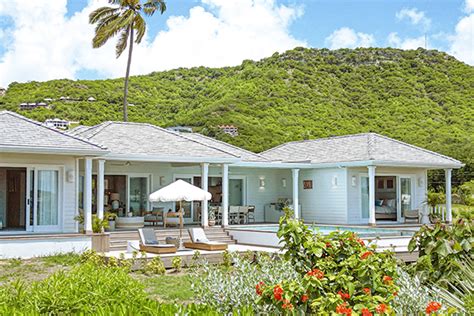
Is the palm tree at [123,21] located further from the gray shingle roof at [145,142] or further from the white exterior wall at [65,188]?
the white exterior wall at [65,188]

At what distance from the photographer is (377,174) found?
25344 millimetres

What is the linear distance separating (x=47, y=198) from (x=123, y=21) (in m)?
16.9

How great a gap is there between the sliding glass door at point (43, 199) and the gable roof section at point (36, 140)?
1046 millimetres

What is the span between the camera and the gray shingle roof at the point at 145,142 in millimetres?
20578

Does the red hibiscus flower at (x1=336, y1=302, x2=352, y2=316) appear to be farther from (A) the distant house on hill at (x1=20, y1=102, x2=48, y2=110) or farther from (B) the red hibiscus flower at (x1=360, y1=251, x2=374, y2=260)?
(A) the distant house on hill at (x1=20, y1=102, x2=48, y2=110)

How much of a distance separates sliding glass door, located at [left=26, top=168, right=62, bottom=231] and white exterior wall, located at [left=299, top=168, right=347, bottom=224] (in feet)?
37.6

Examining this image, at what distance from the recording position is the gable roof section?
16923 millimetres

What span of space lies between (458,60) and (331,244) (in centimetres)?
4711

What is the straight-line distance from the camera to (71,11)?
1780 inches

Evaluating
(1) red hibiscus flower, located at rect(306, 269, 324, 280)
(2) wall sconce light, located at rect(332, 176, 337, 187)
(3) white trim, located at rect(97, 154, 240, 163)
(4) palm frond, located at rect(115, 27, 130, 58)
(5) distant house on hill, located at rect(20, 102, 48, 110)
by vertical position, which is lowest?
(1) red hibiscus flower, located at rect(306, 269, 324, 280)

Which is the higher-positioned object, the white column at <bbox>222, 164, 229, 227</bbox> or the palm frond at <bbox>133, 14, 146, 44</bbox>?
the palm frond at <bbox>133, 14, 146, 44</bbox>

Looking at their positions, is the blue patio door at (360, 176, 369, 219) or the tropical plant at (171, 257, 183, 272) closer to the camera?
the tropical plant at (171, 257, 183, 272)

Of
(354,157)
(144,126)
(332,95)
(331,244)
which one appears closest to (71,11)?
(332,95)

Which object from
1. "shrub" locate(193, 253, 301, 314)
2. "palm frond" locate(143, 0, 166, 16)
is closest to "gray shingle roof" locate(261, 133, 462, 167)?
"palm frond" locate(143, 0, 166, 16)
